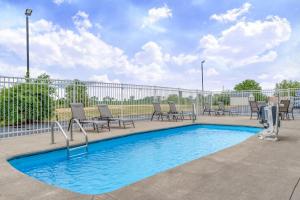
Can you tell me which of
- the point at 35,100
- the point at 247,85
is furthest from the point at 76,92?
the point at 247,85

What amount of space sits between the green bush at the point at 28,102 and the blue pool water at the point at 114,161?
3.05 metres

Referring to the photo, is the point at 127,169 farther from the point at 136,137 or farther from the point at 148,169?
the point at 136,137

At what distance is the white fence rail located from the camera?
757 cm

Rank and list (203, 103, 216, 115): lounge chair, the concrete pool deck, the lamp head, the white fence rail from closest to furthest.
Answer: the concrete pool deck → the white fence rail → the lamp head → (203, 103, 216, 115): lounge chair

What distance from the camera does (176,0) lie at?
1296 cm

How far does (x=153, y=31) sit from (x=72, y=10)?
4847 millimetres

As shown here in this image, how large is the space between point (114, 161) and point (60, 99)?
439 centimetres

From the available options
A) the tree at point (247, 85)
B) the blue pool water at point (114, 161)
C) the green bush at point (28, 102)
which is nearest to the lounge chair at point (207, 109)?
the blue pool water at point (114, 161)

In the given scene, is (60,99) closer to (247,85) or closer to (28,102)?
(28,102)

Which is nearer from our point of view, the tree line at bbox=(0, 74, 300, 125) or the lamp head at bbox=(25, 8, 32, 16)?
the tree line at bbox=(0, 74, 300, 125)

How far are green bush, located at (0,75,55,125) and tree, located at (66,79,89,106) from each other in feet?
1.91

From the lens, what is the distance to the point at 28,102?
8.06 meters

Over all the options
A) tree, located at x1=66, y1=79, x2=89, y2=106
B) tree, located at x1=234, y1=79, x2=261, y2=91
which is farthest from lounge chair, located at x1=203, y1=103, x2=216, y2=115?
tree, located at x1=234, y1=79, x2=261, y2=91

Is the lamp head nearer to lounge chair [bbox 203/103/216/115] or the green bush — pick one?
the green bush
